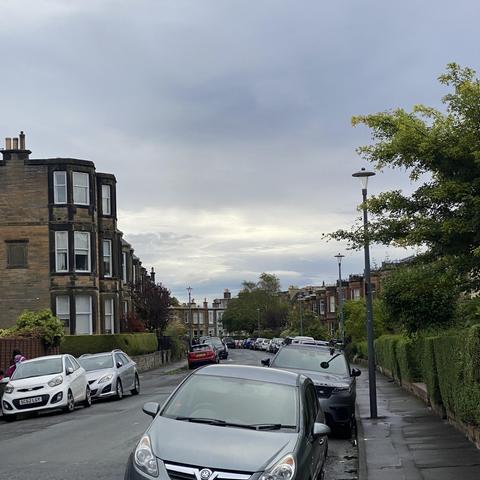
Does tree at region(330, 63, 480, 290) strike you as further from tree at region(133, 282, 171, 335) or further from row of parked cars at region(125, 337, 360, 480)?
tree at region(133, 282, 171, 335)

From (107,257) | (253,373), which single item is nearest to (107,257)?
(107,257)

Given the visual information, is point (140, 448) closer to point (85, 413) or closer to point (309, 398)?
point (309, 398)

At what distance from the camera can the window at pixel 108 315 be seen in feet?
143

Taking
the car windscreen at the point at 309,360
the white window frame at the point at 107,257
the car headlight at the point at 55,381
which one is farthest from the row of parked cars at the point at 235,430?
the white window frame at the point at 107,257

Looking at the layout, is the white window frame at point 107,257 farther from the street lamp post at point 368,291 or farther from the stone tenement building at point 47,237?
the street lamp post at point 368,291

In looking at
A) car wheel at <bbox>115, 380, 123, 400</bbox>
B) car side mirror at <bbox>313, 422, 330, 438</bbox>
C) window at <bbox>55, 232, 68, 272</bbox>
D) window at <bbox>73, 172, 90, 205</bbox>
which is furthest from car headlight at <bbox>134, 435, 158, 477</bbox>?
window at <bbox>73, 172, 90, 205</bbox>

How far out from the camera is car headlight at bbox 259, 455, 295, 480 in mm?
6059

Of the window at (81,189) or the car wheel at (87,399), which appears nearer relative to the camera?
the car wheel at (87,399)

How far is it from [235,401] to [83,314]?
3495 cm

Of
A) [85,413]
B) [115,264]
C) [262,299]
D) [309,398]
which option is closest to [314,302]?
[262,299]

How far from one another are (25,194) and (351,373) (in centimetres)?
2946

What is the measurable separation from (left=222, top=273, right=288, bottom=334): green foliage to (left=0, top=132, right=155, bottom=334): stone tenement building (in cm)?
8902

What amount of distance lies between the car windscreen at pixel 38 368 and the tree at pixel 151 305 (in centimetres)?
3656

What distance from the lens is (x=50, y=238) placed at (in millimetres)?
40438
